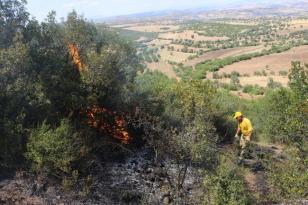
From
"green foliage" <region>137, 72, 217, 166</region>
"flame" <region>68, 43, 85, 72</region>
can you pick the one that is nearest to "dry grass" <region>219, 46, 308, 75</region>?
"green foliage" <region>137, 72, 217, 166</region>

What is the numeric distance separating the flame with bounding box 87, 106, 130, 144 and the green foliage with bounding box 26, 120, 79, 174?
252cm

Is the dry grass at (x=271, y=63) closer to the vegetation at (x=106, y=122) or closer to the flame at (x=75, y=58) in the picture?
the vegetation at (x=106, y=122)

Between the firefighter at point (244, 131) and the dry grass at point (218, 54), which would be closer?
the firefighter at point (244, 131)

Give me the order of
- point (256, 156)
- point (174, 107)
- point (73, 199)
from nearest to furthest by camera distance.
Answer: point (73, 199)
point (256, 156)
point (174, 107)

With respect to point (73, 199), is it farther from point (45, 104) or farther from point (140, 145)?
point (140, 145)

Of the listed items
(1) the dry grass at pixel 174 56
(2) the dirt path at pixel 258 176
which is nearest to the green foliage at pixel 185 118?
(2) the dirt path at pixel 258 176

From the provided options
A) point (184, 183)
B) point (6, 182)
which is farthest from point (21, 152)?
point (184, 183)

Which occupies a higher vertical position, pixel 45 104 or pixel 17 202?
pixel 45 104

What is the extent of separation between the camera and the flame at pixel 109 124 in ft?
52.1

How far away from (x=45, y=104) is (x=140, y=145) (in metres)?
4.14

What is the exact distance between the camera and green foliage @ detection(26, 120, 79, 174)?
12648 mm

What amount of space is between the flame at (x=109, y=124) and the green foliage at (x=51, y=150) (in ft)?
8.25

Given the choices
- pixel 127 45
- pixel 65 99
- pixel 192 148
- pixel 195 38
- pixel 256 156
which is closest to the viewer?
pixel 192 148

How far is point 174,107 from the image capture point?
18.5 metres
